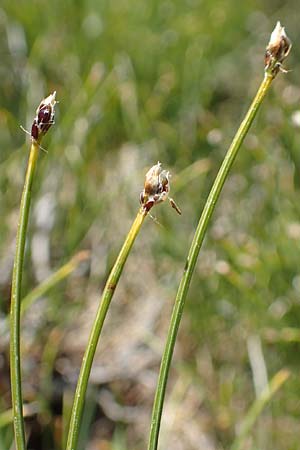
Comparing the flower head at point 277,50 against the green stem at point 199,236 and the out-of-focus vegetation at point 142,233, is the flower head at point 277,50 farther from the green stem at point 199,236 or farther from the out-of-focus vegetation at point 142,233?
the out-of-focus vegetation at point 142,233

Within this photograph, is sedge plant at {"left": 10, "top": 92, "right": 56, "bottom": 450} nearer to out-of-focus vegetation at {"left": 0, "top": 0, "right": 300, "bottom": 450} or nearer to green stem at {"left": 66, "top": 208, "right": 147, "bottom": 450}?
green stem at {"left": 66, "top": 208, "right": 147, "bottom": 450}

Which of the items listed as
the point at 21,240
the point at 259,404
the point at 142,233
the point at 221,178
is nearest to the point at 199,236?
the point at 221,178

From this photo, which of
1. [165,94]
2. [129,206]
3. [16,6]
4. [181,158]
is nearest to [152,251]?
[129,206]

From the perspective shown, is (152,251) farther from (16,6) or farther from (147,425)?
(16,6)

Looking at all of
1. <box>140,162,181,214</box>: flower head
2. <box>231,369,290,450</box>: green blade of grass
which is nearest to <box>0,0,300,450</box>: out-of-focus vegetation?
<box>231,369,290,450</box>: green blade of grass

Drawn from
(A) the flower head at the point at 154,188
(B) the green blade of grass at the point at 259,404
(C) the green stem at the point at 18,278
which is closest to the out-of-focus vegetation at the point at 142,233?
(B) the green blade of grass at the point at 259,404

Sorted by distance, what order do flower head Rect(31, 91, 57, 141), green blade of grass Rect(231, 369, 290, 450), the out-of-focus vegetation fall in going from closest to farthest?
flower head Rect(31, 91, 57, 141) → green blade of grass Rect(231, 369, 290, 450) → the out-of-focus vegetation
